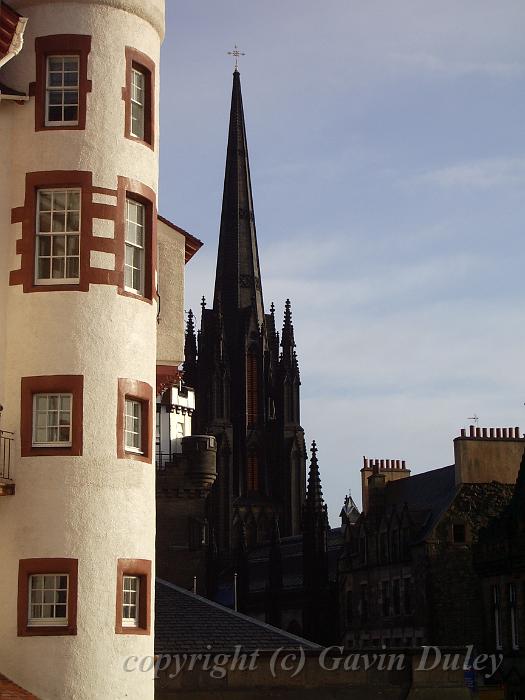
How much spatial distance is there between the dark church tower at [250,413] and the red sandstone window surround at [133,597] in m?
107

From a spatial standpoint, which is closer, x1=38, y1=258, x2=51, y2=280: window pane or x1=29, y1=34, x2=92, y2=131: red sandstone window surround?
x1=38, y1=258, x2=51, y2=280: window pane

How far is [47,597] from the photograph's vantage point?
2330cm

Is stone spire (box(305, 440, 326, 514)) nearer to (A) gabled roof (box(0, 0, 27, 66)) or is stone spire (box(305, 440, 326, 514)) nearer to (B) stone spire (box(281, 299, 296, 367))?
(B) stone spire (box(281, 299, 296, 367))

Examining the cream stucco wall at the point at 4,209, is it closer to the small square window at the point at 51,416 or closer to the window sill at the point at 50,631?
the small square window at the point at 51,416

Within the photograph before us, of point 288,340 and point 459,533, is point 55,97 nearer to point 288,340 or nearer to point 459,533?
point 459,533

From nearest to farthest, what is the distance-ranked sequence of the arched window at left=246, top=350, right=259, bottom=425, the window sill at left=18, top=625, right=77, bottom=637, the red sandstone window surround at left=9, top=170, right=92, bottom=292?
the window sill at left=18, top=625, right=77, bottom=637, the red sandstone window surround at left=9, top=170, right=92, bottom=292, the arched window at left=246, top=350, right=259, bottom=425

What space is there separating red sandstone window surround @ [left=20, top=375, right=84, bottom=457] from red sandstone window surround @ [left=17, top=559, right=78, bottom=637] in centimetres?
194

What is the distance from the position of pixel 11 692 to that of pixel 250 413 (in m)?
115

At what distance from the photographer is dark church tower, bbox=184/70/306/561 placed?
439 ft

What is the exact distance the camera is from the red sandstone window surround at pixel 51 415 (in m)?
23.5

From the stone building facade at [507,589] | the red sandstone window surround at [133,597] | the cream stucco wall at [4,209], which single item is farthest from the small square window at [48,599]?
the stone building facade at [507,589]

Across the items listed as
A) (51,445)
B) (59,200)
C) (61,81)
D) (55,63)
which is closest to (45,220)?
(59,200)

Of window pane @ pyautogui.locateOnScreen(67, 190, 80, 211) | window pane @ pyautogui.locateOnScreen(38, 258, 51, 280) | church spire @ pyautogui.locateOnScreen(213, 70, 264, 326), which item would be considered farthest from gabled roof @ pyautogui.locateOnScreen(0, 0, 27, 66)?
church spire @ pyautogui.locateOnScreen(213, 70, 264, 326)

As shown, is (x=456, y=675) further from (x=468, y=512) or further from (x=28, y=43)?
(x=468, y=512)
